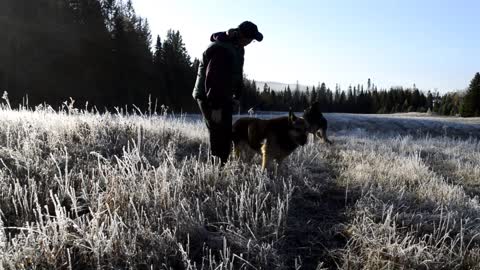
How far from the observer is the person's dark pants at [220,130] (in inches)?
238

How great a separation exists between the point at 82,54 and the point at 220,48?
39604mm

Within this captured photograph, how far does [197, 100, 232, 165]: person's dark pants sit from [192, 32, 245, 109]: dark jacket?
13 centimetres

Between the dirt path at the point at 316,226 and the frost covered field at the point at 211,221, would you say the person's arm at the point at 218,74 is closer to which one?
the frost covered field at the point at 211,221

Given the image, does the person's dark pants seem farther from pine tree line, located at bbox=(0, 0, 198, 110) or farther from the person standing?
pine tree line, located at bbox=(0, 0, 198, 110)

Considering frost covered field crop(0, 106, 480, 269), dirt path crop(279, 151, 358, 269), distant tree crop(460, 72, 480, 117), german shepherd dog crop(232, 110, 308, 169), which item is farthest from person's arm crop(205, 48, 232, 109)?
distant tree crop(460, 72, 480, 117)

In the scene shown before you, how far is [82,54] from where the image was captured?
41531mm

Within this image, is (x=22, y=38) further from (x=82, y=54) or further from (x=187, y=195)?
(x=187, y=195)

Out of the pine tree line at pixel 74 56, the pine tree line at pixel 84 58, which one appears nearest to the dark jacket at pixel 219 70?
the pine tree line at pixel 84 58

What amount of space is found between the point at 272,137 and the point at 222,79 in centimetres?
129

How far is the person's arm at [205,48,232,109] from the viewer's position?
5.64 meters

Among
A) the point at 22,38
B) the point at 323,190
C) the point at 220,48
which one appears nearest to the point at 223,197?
the point at 323,190

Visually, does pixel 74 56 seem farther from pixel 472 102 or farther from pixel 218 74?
pixel 472 102

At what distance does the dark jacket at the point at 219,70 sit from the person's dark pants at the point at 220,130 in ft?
0.42

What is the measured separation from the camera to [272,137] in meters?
6.38
